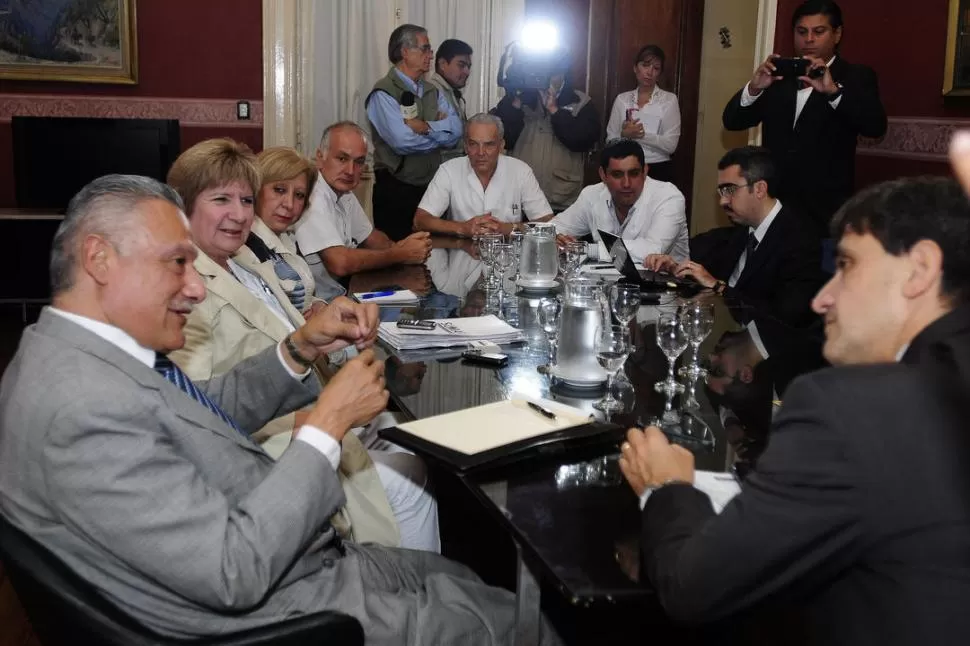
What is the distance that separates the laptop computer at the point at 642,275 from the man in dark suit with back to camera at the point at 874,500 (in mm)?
1961

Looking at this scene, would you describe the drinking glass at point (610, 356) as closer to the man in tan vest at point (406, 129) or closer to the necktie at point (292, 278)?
the necktie at point (292, 278)

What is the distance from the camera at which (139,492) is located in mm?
1041

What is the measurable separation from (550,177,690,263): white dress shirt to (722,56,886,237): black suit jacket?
27.6 inches

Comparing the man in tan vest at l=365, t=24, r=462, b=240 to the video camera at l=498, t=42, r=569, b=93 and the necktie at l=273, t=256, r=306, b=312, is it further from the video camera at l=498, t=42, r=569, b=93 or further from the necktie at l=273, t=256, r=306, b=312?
the necktie at l=273, t=256, r=306, b=312

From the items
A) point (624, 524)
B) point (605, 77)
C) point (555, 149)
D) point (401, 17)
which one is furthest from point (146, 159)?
point (624, 524)

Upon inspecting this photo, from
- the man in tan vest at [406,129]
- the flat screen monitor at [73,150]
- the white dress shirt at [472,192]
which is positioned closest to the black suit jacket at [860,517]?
the white dress shirt at [472,192]

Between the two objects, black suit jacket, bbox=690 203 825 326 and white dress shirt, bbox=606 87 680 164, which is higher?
white dress shirt, bbox=606 87 680 164

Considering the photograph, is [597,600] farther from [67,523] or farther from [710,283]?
[710,283]

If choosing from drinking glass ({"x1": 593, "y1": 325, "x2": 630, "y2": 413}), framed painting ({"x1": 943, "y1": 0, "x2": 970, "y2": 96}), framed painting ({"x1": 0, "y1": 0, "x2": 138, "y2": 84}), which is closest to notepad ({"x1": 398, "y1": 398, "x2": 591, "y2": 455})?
drinking glass ({"x1": 593, "y1": 325, "x2": 630, "y2": 413})

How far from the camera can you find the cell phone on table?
1.98 metres

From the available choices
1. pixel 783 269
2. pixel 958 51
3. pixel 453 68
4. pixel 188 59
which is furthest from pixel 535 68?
pixel 783 269

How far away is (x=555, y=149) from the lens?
5375 mm

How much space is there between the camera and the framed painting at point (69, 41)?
5.57m

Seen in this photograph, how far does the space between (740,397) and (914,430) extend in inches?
33.8
